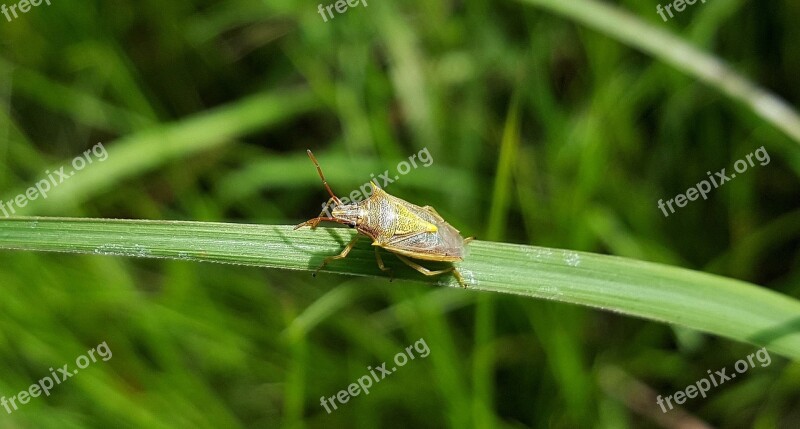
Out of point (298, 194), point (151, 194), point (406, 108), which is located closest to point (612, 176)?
point (406, 108)

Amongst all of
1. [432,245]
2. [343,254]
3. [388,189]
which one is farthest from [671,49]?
[343,254]

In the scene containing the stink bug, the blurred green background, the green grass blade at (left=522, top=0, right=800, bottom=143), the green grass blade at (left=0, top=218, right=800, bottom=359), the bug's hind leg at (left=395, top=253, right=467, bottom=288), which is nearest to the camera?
the green grass blade at (left=0, top=218, right=800, bottom=359)

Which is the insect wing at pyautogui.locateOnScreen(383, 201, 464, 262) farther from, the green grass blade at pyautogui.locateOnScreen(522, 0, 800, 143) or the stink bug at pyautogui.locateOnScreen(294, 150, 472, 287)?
the green grass blade at pyautogui.locateOnScreen(522, 0, 800, 143)

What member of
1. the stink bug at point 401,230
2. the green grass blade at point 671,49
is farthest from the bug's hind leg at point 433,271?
the green grass blade at point 671,49

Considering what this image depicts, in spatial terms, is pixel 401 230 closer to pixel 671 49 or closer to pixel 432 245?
pixel 432 245

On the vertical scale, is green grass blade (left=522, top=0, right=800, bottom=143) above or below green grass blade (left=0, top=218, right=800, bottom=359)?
above

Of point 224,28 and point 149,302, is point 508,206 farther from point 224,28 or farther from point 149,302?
point 224,28

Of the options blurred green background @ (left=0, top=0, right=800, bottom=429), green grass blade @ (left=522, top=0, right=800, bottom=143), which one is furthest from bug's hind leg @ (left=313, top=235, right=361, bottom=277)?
green grass blade @ (left=522, top=0, right=800, bottom=143)
